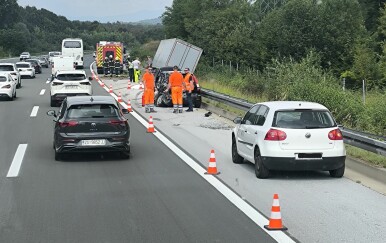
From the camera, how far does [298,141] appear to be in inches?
444

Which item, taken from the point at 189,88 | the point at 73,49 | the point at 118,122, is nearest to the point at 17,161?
the point at 118,122

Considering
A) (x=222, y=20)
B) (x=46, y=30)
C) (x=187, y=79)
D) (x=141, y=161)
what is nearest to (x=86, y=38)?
(x=46, y=30)

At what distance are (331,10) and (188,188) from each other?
154 feet

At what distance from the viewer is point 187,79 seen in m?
25.1

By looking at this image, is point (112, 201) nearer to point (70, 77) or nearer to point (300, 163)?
point (300, 163)

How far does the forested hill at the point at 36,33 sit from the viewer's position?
12669 centimetres

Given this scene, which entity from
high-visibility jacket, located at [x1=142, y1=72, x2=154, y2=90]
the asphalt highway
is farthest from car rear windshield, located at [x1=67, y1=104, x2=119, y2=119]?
high-visibility jacket, located at [x1=142, y1=72, x2=154, y2=90]

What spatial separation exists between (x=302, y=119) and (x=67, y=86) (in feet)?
59.4

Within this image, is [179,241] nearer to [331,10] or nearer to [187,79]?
[187,79]

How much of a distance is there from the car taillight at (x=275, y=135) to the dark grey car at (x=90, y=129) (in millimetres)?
3950

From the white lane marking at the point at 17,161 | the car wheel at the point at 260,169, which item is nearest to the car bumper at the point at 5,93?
the white lane marking at the point at 17,161

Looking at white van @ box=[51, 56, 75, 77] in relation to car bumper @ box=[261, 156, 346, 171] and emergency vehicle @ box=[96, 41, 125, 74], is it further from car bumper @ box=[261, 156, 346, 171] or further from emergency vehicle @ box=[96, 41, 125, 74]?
car bumper @ box=[261, 156, 346, 171]

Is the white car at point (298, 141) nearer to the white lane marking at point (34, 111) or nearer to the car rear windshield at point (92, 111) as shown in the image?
the car rear windshield at point (92, 111)

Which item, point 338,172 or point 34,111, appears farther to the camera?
point 34,111
